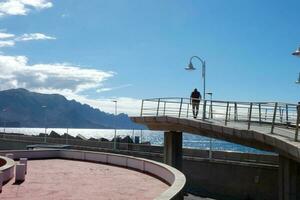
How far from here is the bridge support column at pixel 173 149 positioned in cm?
2717

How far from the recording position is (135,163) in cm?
2134

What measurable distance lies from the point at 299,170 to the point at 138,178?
7108mm

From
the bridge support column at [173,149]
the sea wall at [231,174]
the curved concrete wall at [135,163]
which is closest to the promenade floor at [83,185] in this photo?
the curved concrete wall at [135,163]

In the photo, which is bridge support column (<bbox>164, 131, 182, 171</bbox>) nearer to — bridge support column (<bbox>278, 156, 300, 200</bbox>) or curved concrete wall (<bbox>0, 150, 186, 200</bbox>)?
curved concrete wall (<bbox>0, 150, 186, 200</bbox>)

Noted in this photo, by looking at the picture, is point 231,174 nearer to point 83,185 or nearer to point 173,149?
point 173,149

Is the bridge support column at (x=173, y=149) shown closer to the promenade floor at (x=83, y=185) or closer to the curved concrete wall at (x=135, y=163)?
the curved concrete wall at (x=135, y=163)

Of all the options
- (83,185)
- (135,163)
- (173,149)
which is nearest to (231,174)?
(173,149)

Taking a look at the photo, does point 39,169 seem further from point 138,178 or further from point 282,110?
point 282,110

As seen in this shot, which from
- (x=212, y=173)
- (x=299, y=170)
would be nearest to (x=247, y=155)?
(x=212, y=173)

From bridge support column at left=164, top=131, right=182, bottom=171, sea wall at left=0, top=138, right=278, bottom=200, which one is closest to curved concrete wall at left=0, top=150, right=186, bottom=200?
bridge support column at left=164, top=131, right=182, bottom=171

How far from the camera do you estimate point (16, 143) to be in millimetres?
50969

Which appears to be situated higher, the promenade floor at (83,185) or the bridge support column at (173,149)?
the bridge support column at (173,149)

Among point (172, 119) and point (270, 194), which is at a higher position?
point (172, 119)

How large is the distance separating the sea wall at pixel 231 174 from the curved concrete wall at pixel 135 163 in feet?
24.6
